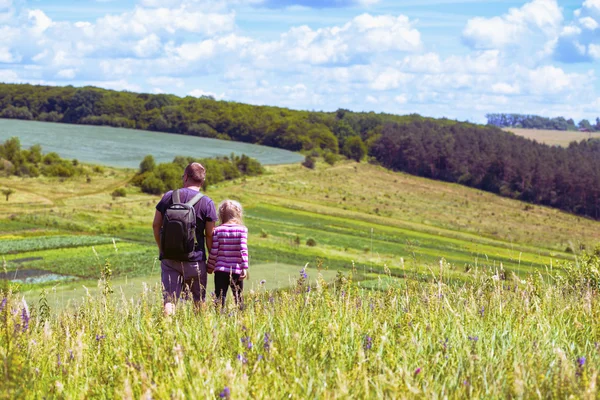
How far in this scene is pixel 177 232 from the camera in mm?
8406

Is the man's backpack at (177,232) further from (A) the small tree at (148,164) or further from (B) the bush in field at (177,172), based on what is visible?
(A) the small tree at (148,164)

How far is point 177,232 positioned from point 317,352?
4.31 m

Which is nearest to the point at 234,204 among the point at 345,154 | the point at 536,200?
the point at 536,200

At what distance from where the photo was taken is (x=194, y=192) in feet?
29.1

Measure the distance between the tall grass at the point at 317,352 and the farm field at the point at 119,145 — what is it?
4890 inches

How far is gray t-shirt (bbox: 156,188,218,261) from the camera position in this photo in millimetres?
8734

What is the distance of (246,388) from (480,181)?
153m

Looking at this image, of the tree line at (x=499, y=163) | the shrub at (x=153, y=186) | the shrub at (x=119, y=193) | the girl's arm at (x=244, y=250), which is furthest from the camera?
the tree line at (x=499, y=163)

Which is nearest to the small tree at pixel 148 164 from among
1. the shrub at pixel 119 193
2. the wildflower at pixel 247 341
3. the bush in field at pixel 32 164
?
the bush in field at pixel 32 164

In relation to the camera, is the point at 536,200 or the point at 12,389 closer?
the point at 12,389

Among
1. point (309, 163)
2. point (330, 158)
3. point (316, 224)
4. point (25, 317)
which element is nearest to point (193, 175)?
point (25, 317)

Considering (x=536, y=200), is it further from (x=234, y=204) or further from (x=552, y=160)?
(x=234, y=204)

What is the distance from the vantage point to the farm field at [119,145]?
13950 cm

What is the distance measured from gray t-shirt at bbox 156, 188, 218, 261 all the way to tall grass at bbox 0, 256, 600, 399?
102 inches
